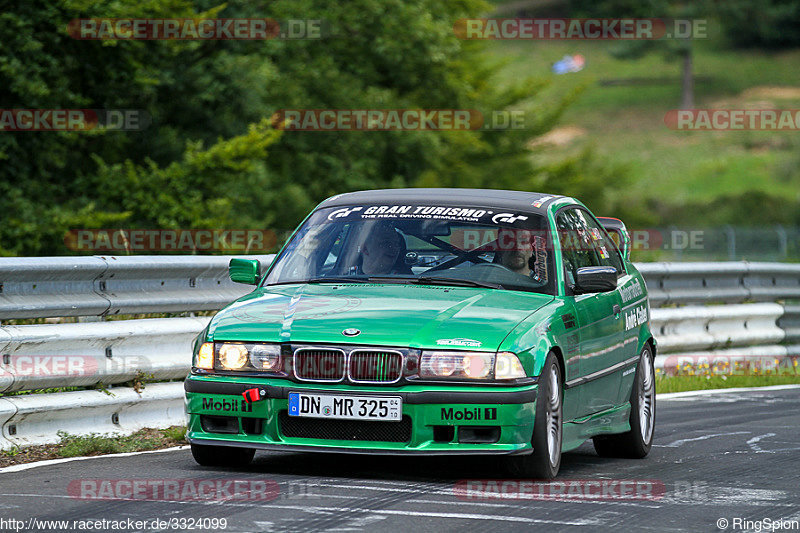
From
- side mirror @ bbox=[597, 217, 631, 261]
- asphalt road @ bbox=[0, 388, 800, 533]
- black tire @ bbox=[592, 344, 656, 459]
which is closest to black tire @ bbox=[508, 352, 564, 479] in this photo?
asphalt road @ bbox=[0, 388, 800, 533]

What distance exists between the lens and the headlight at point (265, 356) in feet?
24.4

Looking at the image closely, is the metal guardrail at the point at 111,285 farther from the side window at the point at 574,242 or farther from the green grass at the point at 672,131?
the green grass at the point at 672,131

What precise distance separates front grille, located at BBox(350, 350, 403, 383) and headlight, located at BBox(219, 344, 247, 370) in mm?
619

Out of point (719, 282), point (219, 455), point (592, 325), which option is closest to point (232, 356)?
point (219, 455)

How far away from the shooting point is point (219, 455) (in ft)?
25.8

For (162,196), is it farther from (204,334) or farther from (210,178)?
(204,334)

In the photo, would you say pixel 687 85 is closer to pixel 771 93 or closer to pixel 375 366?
pixel 771 93

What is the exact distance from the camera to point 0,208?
24000 mm

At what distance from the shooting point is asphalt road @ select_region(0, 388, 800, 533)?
629 cm

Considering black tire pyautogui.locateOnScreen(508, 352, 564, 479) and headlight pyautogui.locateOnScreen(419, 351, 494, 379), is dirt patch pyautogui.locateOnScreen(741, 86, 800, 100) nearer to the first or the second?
black tire pyautogui.locateOnScreen(508, 352, 564, 479)

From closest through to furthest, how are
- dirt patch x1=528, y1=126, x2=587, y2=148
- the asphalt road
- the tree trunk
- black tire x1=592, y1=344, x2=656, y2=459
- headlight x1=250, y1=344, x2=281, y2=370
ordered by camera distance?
the asphalt road
headlight x1=250, y1=344, x2=281, y2=370
black tire x1=592, y1=344, x2=656, y2=459
dirt patch x1=528, y1=126, x2=587, y2=148
the tree trunk

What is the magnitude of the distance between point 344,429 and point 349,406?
0.14 meters

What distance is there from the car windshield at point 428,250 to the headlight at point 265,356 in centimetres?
100

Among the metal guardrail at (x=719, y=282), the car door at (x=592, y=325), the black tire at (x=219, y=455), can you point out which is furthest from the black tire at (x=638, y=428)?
the metal guardrail at (x=719, y=282)
